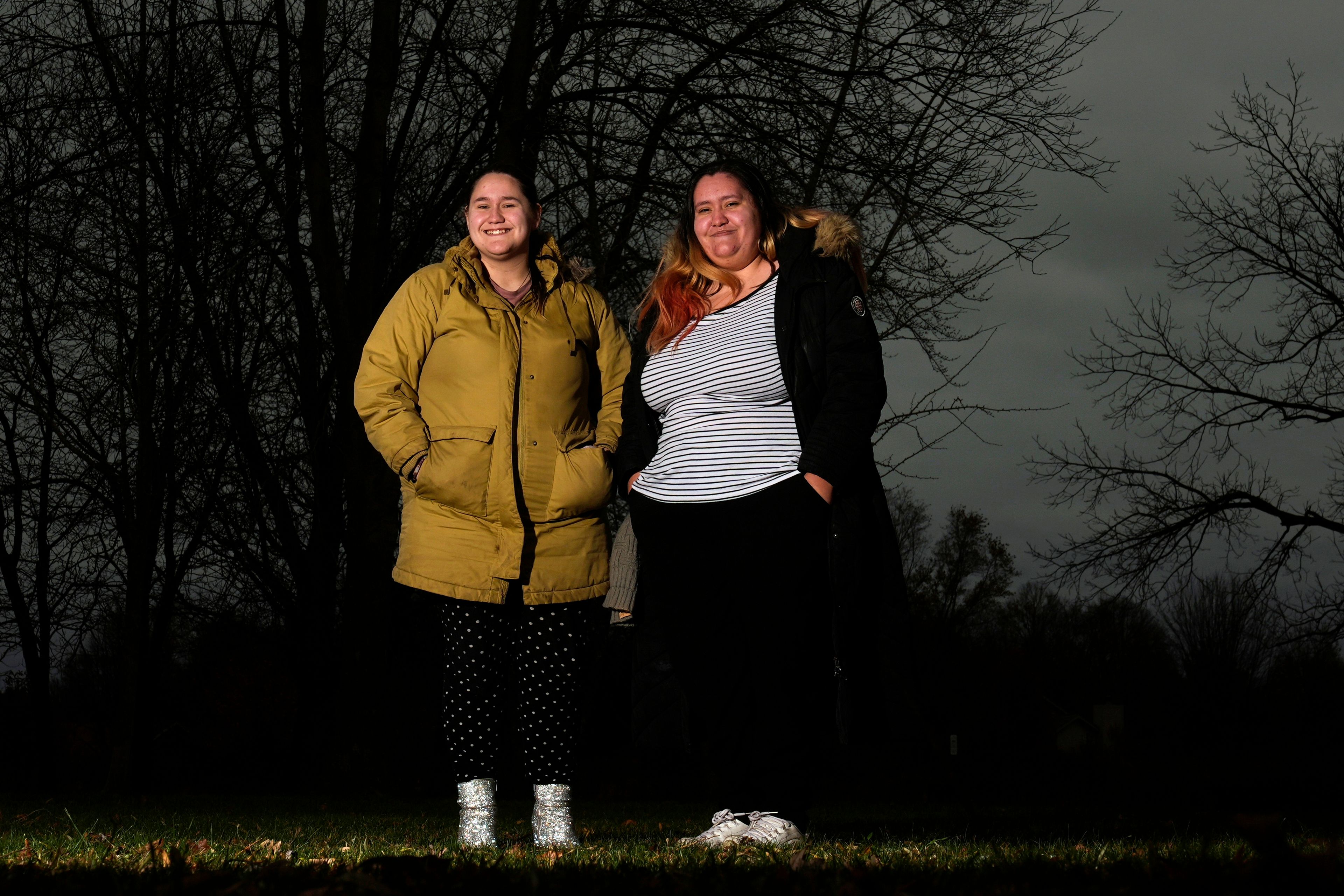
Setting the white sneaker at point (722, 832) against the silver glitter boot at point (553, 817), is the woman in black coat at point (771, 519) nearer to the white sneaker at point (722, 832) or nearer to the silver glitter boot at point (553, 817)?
the white sneaker at point (722, 832)

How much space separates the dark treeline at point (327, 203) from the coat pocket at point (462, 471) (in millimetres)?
5880

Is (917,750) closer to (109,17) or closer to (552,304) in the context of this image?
(552,304)

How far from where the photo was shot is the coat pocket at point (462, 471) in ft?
13.7

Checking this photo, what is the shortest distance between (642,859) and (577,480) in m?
1.35

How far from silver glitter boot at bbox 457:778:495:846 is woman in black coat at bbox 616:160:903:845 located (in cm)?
69

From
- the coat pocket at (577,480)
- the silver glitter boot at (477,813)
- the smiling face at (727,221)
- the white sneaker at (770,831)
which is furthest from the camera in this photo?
the smiling face at (727,221)

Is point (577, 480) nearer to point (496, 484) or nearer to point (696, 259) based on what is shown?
point (496, 484)

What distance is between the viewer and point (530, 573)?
4.18 metres

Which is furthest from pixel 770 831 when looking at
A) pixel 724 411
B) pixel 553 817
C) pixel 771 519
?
pixel 724 411

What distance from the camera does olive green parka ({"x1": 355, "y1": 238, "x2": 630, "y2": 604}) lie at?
13.7ft

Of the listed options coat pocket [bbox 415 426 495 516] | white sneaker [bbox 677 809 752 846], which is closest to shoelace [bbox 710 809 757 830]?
white sneaker [bbox 677 809 752 846]

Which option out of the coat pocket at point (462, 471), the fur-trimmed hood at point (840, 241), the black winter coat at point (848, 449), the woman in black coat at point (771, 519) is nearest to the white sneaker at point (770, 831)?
the woman in black coat at point (771, 519)

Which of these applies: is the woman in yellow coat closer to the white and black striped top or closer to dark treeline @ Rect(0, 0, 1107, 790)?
the white and black striped top

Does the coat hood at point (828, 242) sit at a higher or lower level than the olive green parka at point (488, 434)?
higher
